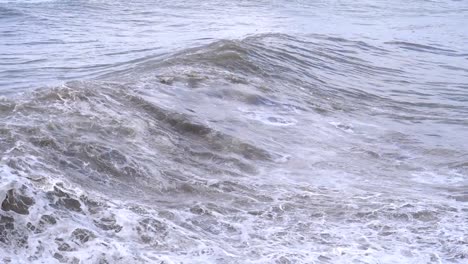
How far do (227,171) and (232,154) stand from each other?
0.53m

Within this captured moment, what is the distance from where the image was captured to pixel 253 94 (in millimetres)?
9031

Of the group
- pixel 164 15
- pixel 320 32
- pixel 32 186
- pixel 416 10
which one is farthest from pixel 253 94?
pixel 416 10

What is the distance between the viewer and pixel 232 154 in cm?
654

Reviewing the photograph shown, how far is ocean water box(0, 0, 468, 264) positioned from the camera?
14.7ft

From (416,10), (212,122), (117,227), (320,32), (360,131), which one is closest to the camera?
(117,227)

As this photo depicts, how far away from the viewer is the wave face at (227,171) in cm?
443

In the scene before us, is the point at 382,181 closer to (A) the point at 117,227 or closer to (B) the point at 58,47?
(A) the point at 117,227

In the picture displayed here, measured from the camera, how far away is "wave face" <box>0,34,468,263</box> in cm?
443

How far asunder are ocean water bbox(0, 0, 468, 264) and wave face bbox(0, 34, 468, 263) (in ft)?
0.06

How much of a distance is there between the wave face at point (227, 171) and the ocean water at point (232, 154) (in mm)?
19

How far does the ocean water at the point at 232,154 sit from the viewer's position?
4.47 metres

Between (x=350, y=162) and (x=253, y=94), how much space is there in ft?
8.54

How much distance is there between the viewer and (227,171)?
237 inches

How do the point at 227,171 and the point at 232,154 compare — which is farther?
the point at 232,154
